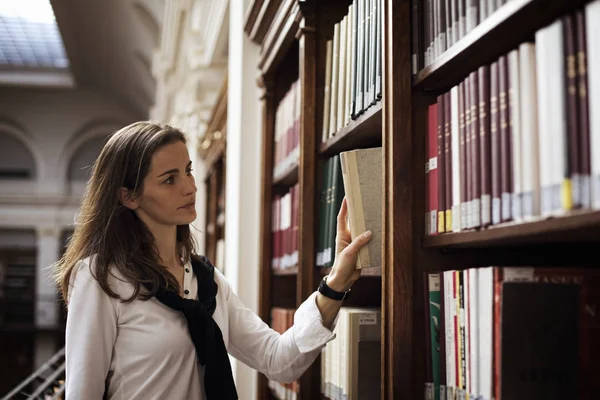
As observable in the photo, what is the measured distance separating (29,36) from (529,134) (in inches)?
563

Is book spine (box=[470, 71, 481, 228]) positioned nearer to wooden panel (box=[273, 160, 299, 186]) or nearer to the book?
the book

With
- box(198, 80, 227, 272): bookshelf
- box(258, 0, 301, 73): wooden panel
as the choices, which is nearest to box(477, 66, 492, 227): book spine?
box(258, 0, 301, 73): wooden panel

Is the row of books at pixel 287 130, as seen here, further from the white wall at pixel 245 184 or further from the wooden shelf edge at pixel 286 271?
the wooden shelf edge at pixel 286 271

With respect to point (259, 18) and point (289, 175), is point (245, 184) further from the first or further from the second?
point (259, 18)

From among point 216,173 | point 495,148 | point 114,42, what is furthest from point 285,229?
point 114,42

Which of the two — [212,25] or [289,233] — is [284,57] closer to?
[289,233]

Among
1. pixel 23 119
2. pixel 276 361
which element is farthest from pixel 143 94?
pixel 276 361

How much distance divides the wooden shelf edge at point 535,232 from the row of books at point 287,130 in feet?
3.95

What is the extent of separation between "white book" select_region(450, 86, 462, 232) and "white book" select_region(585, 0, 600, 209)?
0.40m

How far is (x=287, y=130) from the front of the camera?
274 centimetres

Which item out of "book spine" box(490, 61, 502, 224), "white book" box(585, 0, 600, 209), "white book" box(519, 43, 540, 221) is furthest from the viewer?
"book spine" box(490, 61, 502, 224)

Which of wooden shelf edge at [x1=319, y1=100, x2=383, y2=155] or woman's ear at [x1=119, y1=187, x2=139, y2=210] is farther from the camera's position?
woman's ear at [x1=119, y1=187, x2=139, y2=210]

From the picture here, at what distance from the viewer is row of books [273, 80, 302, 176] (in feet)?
8.50

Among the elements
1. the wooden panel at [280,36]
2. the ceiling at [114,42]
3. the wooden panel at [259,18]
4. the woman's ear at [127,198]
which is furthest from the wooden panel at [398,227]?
the ceiling at [114,42]
